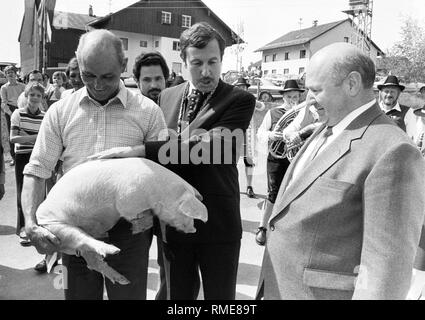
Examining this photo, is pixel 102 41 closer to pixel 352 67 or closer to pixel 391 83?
pixel 352 67

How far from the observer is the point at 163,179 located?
5.24ft

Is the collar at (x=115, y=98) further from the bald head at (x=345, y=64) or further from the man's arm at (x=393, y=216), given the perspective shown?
the man's arm at (x=393, y=216)

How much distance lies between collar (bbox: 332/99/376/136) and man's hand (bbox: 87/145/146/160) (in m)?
0.79

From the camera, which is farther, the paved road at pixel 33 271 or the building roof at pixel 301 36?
the building roof at pixel 301 36

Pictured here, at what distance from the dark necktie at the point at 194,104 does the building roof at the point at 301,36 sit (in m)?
46.7

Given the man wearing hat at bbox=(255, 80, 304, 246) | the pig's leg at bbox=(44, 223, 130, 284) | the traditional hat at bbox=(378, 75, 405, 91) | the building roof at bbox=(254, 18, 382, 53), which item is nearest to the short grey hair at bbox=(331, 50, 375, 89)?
the pig's leg at bbox=(44, 223, 130, 284)

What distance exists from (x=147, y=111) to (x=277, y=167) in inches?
126

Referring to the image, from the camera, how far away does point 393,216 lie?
1310 millimetres

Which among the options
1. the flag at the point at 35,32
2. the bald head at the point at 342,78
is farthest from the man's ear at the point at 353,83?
the flag at the point at 35,32

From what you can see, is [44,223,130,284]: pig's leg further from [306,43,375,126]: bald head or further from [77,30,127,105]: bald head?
[306,43,375,126]: bald head

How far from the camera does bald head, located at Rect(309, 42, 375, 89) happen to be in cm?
148

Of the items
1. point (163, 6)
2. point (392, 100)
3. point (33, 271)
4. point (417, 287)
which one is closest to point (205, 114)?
point (417, 287)

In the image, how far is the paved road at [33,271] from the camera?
3469 millimetres

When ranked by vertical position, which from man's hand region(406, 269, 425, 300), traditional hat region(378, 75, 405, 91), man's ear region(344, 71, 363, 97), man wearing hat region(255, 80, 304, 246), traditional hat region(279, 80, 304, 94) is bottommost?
man's hand region(406, 269, 425, 300)
